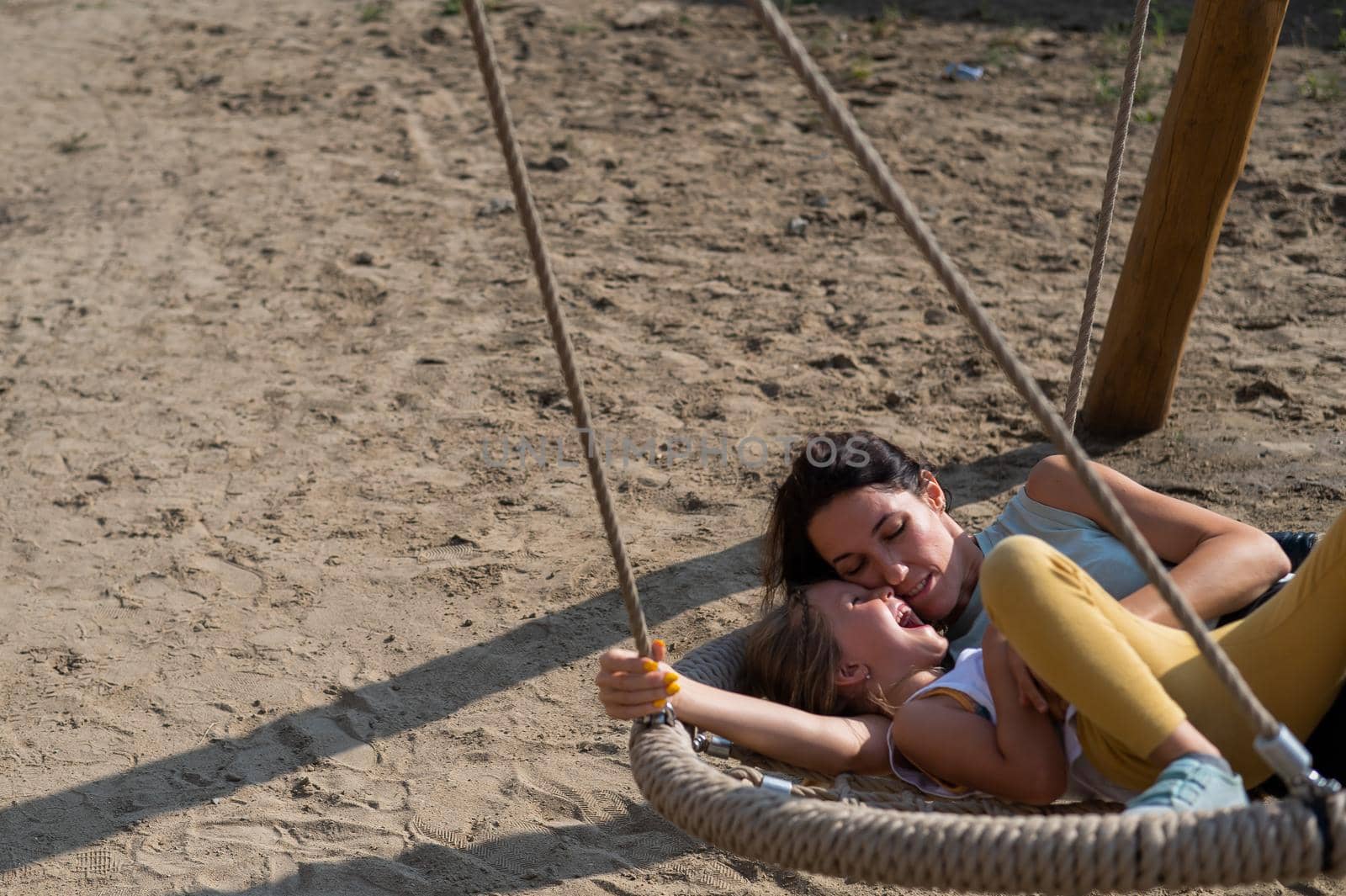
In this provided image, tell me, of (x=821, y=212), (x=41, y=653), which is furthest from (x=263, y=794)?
(x=821, y=212)

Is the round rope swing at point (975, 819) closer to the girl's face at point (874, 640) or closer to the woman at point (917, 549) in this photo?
the woman at point (917, 549)

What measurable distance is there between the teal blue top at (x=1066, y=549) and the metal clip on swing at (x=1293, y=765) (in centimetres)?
66

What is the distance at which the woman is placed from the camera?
5.95 ft

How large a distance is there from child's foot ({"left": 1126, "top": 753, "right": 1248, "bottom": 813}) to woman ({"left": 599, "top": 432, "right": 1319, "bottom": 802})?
11.7 inches

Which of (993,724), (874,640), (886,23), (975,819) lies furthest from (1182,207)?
(886,23)

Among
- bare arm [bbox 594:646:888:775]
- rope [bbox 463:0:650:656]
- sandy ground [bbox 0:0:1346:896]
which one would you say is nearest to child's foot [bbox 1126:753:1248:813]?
bare arm [bbox 594:646:888:775]

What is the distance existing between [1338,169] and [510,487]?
3.21m

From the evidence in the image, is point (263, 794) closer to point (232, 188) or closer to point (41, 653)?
point (41, 653)

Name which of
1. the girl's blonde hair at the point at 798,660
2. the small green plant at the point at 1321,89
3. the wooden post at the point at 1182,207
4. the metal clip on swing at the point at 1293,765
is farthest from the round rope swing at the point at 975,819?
the small green plant at the point at 1321,89

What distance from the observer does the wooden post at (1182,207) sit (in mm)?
2836

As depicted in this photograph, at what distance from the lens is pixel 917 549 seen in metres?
2.03

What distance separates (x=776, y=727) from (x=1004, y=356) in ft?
2.23

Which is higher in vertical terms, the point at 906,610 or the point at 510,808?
the point at 906,610

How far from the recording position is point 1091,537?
204 centimetres
